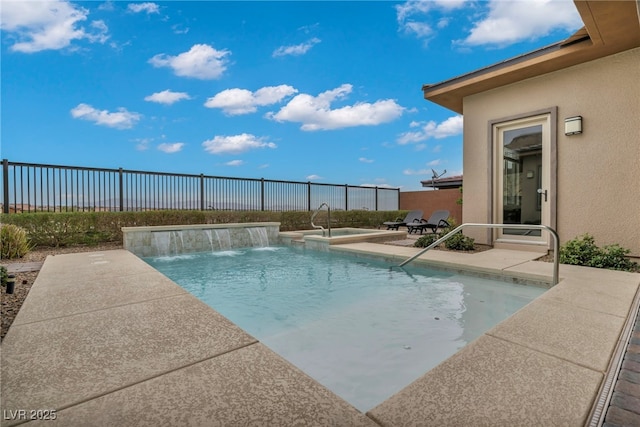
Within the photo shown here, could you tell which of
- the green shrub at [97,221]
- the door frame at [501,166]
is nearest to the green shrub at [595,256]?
the door frame at [501,166]

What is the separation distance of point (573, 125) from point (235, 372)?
243 inches

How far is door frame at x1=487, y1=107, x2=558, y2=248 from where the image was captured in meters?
5.28

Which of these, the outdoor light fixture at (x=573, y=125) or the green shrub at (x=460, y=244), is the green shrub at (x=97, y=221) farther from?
the outdoor light fixture at (x=573, y=125)

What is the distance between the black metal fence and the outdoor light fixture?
767 cm

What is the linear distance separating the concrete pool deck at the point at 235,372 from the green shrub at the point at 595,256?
1.86 m

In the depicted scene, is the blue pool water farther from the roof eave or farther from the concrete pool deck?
the roof eave

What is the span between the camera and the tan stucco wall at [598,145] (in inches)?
181

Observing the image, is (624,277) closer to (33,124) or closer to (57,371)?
(57,371)

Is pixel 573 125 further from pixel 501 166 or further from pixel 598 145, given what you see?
pixel 501 166

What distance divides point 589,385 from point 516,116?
5.63 meters

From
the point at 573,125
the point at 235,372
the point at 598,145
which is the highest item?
the point at 573,125

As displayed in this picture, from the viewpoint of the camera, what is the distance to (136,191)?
8070 mm

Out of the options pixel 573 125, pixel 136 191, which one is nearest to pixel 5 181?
pixel 136 191

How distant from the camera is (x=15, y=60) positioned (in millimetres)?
5500
